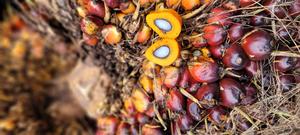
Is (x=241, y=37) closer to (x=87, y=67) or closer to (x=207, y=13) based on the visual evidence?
(x=207, y=13)

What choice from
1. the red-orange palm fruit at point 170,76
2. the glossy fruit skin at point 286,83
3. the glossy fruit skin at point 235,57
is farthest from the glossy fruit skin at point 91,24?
the glossy fruit skin at point 286,83

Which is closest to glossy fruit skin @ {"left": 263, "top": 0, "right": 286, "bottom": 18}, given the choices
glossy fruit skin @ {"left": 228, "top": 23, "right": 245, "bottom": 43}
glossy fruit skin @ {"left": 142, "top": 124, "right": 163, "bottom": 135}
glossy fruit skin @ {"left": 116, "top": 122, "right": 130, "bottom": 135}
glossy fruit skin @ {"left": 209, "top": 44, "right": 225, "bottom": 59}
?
glossy fruit skin @ {"left": 228, "top": 23, "right": 245, "bottom": 43}

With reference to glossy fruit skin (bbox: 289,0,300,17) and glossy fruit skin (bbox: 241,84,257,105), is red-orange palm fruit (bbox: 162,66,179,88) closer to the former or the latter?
glossy fruit skin (bbox: 241,84,257,105)

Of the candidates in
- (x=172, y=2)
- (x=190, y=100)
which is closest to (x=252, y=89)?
(x=190, y=100)

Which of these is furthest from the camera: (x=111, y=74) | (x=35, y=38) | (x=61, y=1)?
(x=35, y=38)

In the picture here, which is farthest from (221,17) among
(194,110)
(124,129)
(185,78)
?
(124,129)

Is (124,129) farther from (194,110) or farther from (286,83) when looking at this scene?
(286,83)
